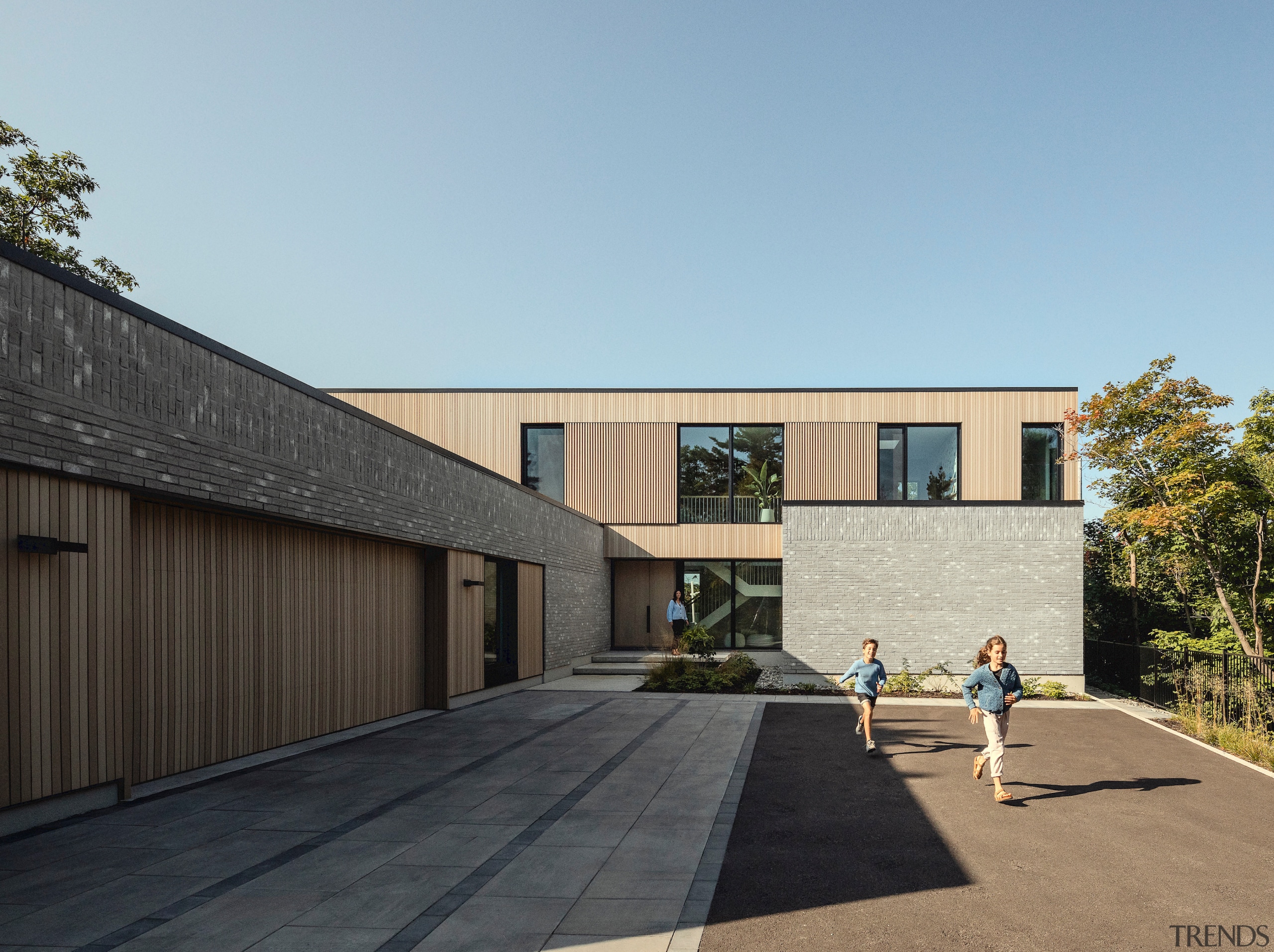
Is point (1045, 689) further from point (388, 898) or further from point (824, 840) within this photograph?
point (388, 898)

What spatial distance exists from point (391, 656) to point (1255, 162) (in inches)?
677

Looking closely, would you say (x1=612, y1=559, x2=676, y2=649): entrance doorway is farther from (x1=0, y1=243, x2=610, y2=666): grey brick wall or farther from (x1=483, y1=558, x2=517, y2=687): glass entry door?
(x1=0, y1=243, x2=610, y2=666): grey brick wall

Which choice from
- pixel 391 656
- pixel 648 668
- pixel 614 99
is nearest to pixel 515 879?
pixel 391 656

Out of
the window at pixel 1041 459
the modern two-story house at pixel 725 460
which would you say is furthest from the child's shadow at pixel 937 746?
the window at pixel 1041 459

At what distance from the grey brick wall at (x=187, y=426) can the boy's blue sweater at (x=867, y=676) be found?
6784mm

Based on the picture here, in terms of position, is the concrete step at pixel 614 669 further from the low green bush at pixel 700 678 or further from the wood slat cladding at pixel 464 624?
the wood slat cladding at pixel 464 624

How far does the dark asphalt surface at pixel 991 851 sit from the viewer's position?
477 cm

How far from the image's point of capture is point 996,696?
8047 millimetres

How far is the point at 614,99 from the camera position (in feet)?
47.3

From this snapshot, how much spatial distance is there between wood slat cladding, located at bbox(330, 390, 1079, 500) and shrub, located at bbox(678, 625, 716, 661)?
6.34 m

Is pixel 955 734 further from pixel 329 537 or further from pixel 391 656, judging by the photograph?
pixel 329 537

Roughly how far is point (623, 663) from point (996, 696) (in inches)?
542

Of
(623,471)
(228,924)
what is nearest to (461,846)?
(228,924)

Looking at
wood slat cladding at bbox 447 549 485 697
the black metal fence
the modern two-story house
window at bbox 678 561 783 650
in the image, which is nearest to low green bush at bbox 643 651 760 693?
the modern two-story house
